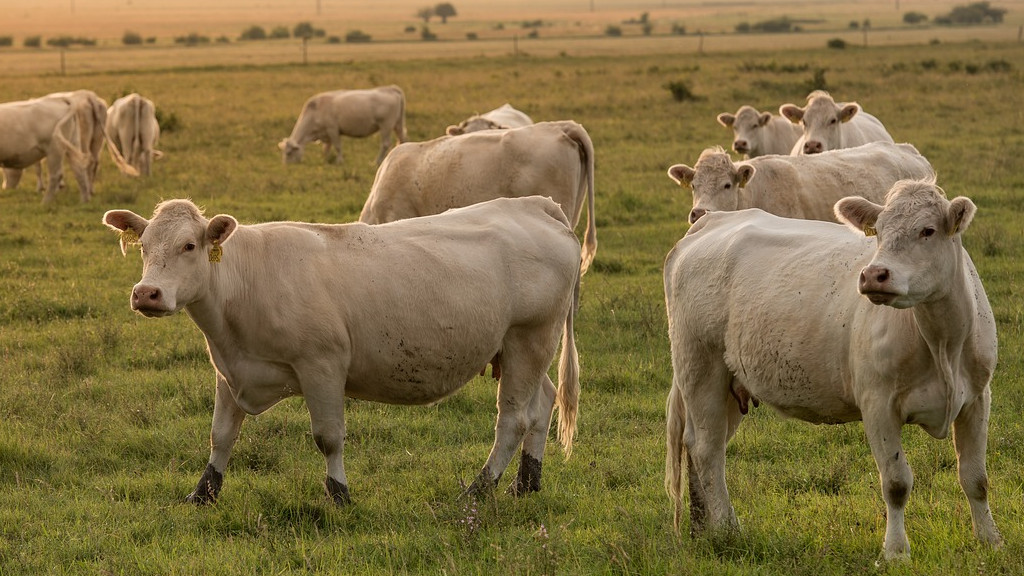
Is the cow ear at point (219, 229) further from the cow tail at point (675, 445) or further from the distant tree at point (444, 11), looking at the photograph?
the distant tree at point (444, 11)

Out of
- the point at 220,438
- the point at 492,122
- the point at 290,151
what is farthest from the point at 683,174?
the point at 290,151

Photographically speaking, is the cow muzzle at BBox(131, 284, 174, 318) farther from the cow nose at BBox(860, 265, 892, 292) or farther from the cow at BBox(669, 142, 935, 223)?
the cow at BBox(669, 142, 935, 223)

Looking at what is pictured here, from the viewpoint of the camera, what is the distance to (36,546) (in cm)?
546

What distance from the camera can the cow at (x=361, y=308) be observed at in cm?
589

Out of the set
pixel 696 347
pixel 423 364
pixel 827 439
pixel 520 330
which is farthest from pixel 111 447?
pixel 827 439

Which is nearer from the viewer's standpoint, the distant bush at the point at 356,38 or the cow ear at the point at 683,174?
the cow ear at the point at 683,174

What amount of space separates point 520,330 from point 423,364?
61cm

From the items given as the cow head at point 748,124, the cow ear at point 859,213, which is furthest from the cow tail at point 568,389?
the cow head at point 748,124

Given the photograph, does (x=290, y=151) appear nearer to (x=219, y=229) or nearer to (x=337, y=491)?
(x=219, y=229)

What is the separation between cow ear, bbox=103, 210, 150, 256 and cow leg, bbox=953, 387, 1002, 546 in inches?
156

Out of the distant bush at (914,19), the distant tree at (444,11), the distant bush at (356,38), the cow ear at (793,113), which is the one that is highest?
the distant tree at (444,11)

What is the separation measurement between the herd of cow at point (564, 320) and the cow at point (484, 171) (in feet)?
9.50

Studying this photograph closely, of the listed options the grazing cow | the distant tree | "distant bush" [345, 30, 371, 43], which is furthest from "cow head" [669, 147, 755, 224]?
the distant tree

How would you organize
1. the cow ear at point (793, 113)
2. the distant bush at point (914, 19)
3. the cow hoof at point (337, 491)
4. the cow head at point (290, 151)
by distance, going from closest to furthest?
the cow hoof at point (337, 491) → the cow ear at point (793, 113) → the cow head at point (290, 151) → the distant bush at point (914, 19)
